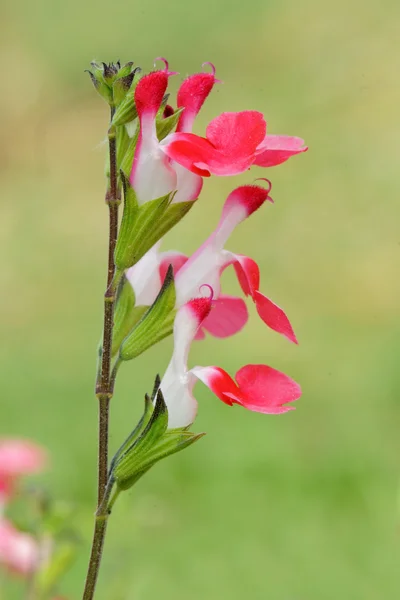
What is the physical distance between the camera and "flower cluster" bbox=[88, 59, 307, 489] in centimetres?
49

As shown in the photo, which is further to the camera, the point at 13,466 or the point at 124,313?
the point at 13,466

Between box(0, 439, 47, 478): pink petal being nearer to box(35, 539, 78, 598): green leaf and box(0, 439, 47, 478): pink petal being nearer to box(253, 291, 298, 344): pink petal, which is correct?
box(35, 539, 78, 598): green leaf

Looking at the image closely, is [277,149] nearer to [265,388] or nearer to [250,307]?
[265,388]

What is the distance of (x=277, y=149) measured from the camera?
497 mm

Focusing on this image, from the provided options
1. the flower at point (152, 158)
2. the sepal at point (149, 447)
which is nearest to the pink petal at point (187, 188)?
the flower at point (152, 158)

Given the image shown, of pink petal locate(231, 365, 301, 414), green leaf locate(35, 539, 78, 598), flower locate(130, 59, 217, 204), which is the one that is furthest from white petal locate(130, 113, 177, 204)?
green leaf locate(35, 539, 78, 598)

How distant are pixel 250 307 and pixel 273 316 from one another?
2.15 metres

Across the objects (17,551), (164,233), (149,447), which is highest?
(164,233)

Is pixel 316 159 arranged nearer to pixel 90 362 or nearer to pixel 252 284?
pixel 90 362

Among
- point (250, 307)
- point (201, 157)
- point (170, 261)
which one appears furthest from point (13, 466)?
point (250, 307)

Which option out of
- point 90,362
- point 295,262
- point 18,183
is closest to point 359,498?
point 90,362

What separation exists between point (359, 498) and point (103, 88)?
177 centimetres

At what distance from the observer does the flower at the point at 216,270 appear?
54 centimetres

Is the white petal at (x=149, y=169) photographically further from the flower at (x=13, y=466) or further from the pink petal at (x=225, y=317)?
the flower at (x=13, y=466)
